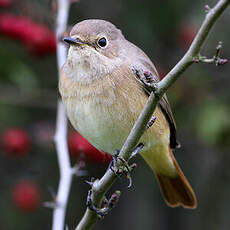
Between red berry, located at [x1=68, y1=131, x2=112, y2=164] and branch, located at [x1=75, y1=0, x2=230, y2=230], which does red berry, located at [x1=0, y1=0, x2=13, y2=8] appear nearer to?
red berry, located at [x1=68, y1=131, x2=112, y2=164]

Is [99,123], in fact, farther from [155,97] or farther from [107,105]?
[155,97]

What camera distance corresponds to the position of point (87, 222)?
2.72 metres

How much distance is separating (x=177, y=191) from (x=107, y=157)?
700mm

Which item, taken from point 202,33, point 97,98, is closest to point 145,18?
point 97,98

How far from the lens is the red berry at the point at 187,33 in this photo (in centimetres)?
518

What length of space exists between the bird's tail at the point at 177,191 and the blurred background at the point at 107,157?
580mm

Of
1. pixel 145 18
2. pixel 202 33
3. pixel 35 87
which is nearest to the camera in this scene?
pixel 202 33

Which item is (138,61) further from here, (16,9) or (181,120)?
(16,9)

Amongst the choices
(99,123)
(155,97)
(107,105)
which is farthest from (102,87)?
(155,97)

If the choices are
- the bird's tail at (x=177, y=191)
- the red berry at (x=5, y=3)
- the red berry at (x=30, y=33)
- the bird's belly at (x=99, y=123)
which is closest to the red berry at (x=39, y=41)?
the red berry at (x=30, y=33)

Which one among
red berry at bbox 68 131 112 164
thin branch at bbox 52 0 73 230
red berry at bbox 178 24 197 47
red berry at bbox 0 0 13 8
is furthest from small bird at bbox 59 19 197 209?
red berry at bbox 178 24 197 47

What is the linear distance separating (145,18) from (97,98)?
2.42m

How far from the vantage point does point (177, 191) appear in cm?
Result: 411

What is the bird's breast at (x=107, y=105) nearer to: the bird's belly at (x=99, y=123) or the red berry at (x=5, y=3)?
the bird's belly at (x=99, y=123)
